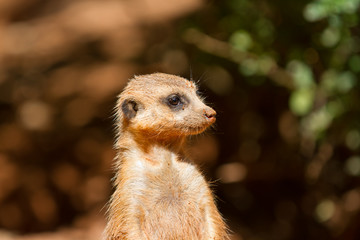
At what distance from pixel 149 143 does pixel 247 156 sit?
2.47 metres

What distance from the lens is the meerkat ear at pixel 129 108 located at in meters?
2.66

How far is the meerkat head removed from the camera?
2582mm

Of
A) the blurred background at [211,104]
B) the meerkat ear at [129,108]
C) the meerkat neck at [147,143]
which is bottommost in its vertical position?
the blurred background at [211,104]

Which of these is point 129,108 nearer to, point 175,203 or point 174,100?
point 174,100

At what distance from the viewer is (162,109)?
8.68 ft

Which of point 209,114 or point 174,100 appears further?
point 174,100

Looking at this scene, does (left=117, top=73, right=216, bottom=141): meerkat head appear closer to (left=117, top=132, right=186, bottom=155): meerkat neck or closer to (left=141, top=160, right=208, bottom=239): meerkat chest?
(left=117, top=132, right=186, bottom=155): meerkat neck

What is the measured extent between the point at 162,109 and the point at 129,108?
6.8 inches

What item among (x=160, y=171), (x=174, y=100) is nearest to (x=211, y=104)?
(x=174, y=100)

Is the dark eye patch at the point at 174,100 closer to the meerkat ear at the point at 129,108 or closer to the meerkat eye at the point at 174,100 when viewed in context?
the meerkat eye at the point at 174,100

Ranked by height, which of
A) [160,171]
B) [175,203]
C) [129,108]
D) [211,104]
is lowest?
[211,104]

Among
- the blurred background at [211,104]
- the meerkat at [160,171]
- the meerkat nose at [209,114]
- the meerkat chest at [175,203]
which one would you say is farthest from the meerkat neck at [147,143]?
the blurred background at [211,104]

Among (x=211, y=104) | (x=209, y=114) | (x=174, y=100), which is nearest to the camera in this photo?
(x=209, y=114)

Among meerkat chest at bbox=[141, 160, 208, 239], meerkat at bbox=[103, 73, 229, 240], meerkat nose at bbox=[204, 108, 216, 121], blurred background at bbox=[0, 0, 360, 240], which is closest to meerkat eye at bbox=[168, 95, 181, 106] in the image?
meerkat at bbox=[103, 73, 229, 240]
